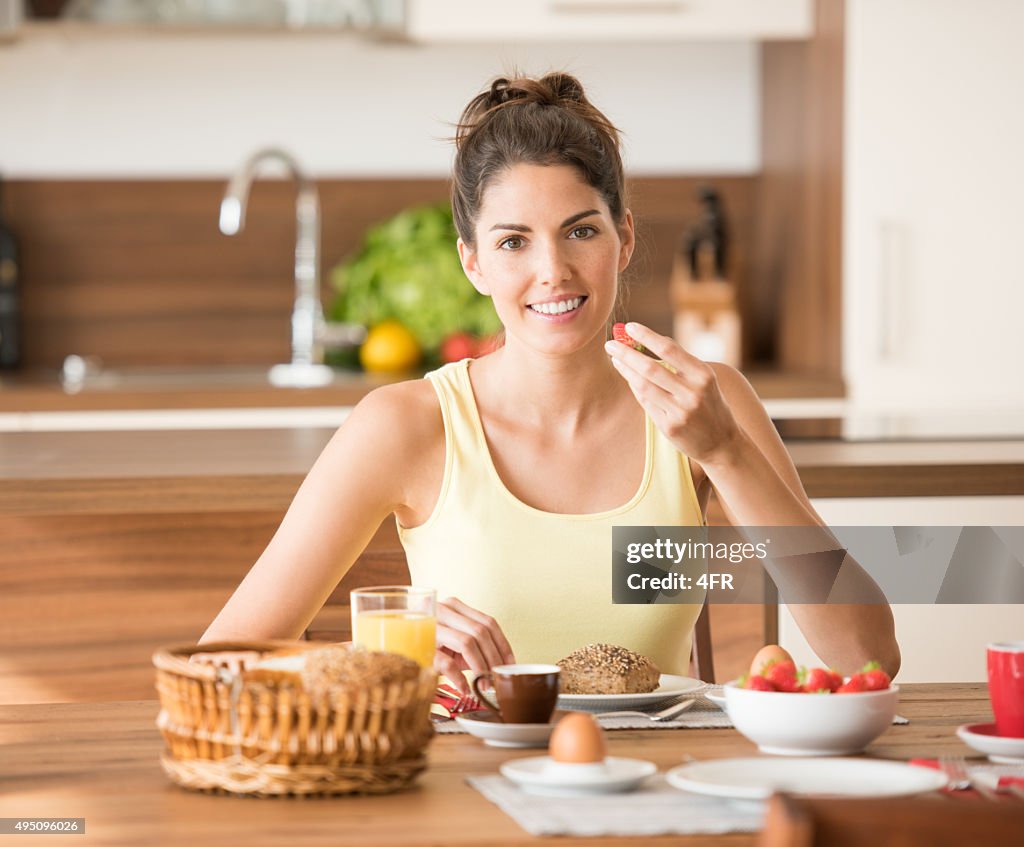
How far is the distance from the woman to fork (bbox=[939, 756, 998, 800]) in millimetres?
449

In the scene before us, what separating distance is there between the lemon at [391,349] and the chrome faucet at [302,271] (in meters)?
0.14

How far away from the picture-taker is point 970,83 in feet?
11.5

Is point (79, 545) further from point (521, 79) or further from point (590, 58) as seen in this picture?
point (590, 58)

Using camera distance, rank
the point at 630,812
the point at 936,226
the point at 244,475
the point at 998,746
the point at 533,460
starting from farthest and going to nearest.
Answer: the point at 936,226 → the point at 244,475 → the point at 533,460 → the point at 998,746 → the point at 630,812

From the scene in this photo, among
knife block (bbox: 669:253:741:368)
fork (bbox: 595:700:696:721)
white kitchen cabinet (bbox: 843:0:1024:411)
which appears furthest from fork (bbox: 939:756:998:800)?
knife block (bbox: 669:253:741:368)

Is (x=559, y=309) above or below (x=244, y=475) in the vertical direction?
above

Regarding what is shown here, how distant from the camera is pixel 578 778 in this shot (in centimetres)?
106

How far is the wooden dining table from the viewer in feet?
3.23

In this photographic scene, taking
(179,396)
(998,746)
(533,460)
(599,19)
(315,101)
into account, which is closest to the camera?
(998,746)

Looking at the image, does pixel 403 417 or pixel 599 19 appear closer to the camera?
pixel 403 417

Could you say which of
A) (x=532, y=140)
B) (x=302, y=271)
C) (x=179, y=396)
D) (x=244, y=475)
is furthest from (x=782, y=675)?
(x=302, y=271)

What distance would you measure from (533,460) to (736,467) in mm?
324

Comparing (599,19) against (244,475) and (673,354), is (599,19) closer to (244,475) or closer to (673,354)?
(244,475)

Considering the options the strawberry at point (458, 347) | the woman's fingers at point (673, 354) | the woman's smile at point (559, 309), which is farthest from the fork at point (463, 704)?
the strawberry at point (458, 347)
